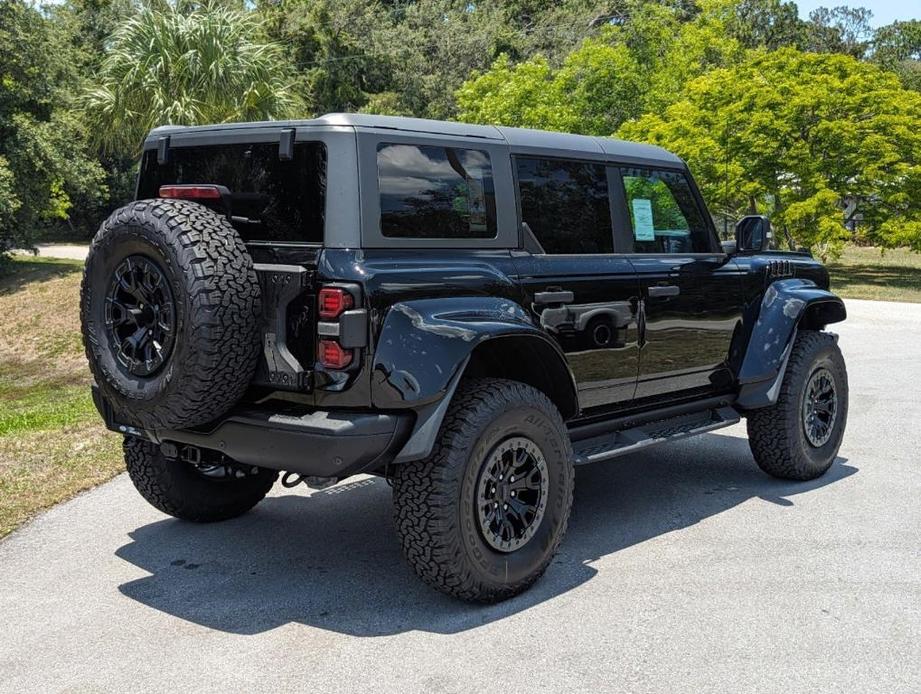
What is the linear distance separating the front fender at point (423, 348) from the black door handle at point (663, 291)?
1341 mm

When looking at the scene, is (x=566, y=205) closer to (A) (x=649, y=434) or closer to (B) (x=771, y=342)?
(A) (x=649, y=434)

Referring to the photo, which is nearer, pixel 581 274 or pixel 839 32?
pixel 581 274

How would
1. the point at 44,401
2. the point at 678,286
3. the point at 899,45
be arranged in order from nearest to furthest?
the point at 678,286, the point at 44,401, the point at 899,45

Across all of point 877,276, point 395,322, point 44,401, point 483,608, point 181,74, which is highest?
point 181,74

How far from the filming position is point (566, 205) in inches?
196

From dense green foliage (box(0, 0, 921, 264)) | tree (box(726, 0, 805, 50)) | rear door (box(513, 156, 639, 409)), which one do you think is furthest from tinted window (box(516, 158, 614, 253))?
tree (box(726, 0, 805, 50))

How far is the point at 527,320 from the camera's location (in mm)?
4418

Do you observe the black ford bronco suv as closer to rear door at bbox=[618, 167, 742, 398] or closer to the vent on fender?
rear door at bbox=[618, 167, 742, 398]

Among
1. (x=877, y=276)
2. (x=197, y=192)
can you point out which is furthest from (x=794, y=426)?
(x=877, y=276)

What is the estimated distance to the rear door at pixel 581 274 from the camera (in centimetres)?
467

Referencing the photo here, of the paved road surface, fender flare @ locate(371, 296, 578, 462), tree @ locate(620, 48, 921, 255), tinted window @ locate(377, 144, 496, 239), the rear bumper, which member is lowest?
the paved road surface

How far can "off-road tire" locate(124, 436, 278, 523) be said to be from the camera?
16.4ft

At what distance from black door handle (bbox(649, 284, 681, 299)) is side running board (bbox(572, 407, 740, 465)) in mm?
728

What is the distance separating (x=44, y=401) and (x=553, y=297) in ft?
31.5
